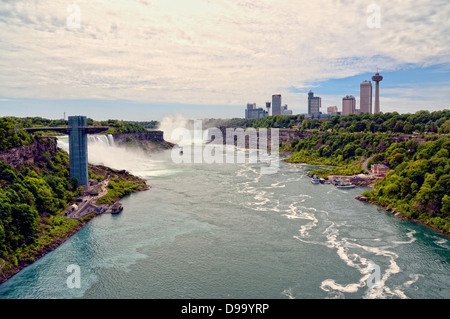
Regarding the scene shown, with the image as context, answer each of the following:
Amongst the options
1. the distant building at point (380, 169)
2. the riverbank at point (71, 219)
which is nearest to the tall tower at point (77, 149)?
the riverbank at point (71, 219)

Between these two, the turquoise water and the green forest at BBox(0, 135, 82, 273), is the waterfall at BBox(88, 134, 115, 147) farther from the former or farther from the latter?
the turquoise water

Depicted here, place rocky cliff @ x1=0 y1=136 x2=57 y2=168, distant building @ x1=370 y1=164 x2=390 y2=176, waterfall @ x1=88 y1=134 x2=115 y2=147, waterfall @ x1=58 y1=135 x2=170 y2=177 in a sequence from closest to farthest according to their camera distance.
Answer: rocky cliff @ x1=0 y1=136 x2=57 y2=168
distant building @ x1=370 y1=164 x2=390 y2=176
waterfall @ x1=58 y1=135 x2=170 y2=177
waterfall @ x1=88 y1=134 x2=115 y2=147

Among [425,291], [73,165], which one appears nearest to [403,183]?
[425,291]

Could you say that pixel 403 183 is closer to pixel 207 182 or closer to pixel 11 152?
pixel 207 182

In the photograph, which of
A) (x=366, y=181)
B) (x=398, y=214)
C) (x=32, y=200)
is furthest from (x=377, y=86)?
(x=32, y=200)

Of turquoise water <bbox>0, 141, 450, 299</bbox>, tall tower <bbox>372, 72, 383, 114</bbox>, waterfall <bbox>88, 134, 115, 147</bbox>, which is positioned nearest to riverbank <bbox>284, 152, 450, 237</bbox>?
turquoise water <bbox>0, 141, 450, 299</bbox>

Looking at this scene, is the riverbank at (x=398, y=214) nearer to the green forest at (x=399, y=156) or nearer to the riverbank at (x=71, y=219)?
the green forest at (x=399, y=156)

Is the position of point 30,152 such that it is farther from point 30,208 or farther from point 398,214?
point 398,214
